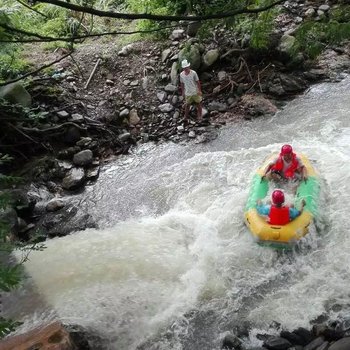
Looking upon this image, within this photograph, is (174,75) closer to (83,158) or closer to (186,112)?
(186,112)

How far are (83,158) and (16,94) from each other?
6.27 feet

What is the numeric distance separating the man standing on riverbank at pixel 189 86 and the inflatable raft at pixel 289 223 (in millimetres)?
2948

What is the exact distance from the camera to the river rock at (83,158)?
362 inches

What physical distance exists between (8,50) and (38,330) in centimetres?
461

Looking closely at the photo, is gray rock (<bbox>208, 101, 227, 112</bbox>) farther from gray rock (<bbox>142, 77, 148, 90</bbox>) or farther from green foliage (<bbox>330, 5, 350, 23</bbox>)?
green foliage (<bbox>330, 5, 350, 23</bbox>)

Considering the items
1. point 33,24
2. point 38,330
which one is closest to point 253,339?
point 38,330

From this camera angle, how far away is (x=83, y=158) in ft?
30.2

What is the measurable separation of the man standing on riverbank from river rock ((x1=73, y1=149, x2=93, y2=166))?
2523mm

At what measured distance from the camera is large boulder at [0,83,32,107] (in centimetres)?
870

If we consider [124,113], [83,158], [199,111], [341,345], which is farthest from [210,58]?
[341,345]

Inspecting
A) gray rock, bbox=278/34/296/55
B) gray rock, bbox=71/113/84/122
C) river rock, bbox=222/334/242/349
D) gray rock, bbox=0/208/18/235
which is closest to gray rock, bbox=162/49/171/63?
gray rock, bbox=278/34/296/55

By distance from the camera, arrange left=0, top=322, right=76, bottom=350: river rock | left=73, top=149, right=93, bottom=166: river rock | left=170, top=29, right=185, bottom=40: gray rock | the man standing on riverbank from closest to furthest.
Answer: left=0, top=322, right=76, bottom=350: river rock → left=73, top=149, right=93, bottom=166: river rock → the man standing on riverbank → left=170, top=29, right=185, bottom=40: gray rock

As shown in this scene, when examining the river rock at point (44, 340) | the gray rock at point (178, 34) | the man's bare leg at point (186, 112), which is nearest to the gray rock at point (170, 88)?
the man's bare leg at point (186, 112)

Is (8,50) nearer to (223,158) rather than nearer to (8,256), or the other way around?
(8,256)
